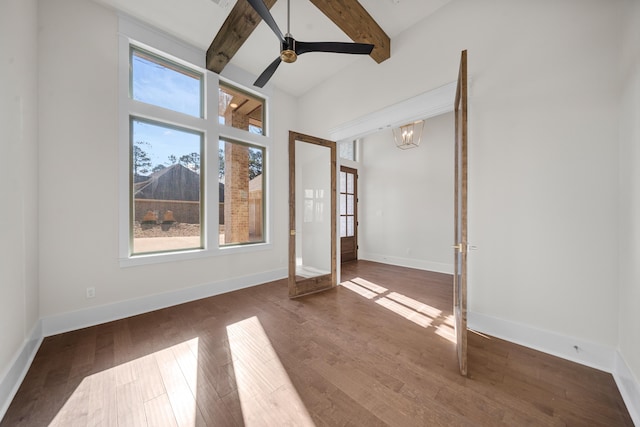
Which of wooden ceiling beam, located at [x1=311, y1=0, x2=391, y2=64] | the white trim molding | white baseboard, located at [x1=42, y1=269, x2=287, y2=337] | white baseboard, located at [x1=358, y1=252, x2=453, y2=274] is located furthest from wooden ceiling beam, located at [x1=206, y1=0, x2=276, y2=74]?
white baseboard, located at [x1=358, y1=252, x2=453, y2=274]

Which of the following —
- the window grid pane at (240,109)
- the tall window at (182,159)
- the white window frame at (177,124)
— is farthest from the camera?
the window grid pane at (240,109)

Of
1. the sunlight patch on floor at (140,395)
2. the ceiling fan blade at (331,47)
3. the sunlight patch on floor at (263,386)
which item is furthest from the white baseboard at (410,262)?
the sunlight patch on floor at (140,395)

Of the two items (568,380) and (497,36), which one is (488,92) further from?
(568,380)

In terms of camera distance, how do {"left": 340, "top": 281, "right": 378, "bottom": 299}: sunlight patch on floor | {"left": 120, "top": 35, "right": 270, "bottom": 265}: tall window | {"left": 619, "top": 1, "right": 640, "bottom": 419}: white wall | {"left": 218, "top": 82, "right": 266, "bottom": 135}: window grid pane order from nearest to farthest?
{"left": 619, "top": 1, "right": 640, "bottom": 419}: white wall < {"left": 120, "top": 35, "right": 270, "bottom": 265}: tall window < {"left": 340, "top": 281, "right": 378, "bottom": 299}: sunlight patch on floor < {"left": 218, "top": 82, "right": 266, "bottom": 135}: window grid pane

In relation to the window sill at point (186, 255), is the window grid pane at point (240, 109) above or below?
above

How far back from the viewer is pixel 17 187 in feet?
5.81

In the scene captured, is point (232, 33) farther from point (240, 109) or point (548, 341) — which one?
point (548, 341)

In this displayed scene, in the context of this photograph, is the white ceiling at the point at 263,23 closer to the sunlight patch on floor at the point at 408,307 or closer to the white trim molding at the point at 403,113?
the white trim molding at the point at 403,113

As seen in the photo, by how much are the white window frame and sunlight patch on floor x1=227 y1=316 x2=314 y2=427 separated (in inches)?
62.2

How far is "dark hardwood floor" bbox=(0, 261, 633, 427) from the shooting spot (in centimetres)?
140

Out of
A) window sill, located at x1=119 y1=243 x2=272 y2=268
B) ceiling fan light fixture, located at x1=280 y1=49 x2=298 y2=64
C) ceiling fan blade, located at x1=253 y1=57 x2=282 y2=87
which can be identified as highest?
ceiling fan blade, located at x1=253 y1=57 x2=282 y2=87

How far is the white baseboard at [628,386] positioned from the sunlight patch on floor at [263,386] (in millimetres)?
1957

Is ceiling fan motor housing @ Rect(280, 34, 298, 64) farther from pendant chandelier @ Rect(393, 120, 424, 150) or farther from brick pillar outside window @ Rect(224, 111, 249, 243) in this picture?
pendant chandelier @ Rect(393, 120, 424, 150)

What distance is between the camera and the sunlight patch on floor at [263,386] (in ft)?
4.55
